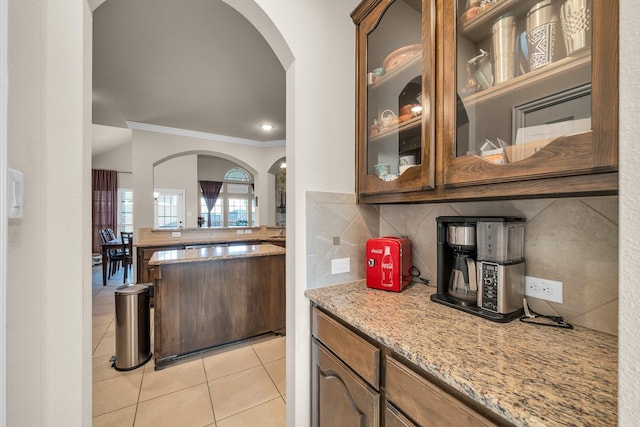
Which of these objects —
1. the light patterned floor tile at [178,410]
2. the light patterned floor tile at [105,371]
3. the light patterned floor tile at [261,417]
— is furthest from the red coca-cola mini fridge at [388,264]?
the light patterned floor tile at [105,371]

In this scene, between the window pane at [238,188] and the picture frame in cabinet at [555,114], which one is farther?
the window pane at [238,188]

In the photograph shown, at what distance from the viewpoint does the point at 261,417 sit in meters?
1.65

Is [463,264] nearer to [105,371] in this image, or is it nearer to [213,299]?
[213,299]

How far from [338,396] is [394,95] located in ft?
4.71

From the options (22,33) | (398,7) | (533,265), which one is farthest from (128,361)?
Result: (398,7)

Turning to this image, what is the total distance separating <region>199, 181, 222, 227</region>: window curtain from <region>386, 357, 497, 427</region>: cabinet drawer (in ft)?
31.6

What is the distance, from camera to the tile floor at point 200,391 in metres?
1.64

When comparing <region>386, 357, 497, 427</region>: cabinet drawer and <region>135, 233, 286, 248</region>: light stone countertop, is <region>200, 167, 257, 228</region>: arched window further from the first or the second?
<region>386, 357, 497, 427</region>: cabinet drawer

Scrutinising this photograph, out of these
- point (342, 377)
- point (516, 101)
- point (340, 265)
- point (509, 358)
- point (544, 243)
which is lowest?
point (342, 377)

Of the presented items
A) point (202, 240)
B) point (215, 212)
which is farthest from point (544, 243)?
point (215, 212)

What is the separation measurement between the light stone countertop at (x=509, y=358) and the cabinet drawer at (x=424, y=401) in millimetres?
54

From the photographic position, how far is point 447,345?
78cm

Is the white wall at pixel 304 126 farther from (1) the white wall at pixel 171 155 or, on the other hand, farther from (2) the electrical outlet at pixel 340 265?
(1) the white wall at pixel 171 155

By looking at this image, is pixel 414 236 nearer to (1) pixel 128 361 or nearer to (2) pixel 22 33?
(2) pixel 22 33
